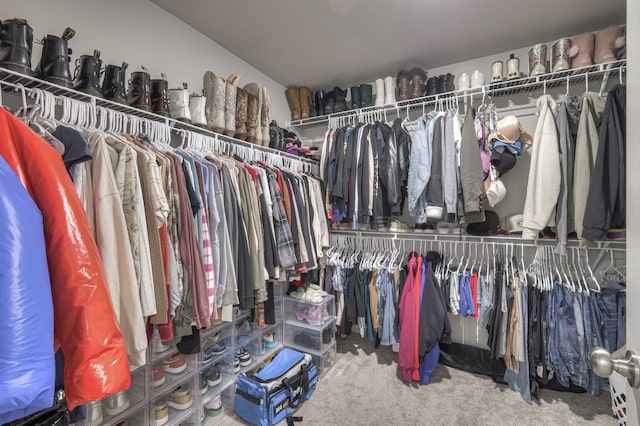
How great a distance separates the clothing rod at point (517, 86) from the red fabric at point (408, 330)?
4.77ft

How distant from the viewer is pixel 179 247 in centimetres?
120

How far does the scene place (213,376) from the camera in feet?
5.67

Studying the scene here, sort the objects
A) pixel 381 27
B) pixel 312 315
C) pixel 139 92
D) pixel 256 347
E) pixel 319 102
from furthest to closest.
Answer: pixel 319 102
pixel 312 315
pixel 256 347
pixel 381 27
pixel 139 92

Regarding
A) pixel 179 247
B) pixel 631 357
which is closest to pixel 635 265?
pixel 631 357

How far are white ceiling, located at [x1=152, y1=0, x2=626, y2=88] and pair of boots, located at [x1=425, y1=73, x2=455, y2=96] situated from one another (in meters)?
0.22

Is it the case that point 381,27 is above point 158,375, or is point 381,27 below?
above

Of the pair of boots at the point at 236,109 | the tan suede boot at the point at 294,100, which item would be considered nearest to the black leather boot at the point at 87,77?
the pair of boots at the point at 236,109

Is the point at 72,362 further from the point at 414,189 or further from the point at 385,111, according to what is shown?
the point at 385,111

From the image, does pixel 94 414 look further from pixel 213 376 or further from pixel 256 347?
pixel 256 347

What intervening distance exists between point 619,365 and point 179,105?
1.93 meters

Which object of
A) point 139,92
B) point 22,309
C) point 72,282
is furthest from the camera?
point 139,92

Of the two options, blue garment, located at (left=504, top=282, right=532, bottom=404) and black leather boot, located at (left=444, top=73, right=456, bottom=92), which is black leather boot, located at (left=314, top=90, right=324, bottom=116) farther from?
blue garment, located at (left=504, top=282, right=532, bottom=404)

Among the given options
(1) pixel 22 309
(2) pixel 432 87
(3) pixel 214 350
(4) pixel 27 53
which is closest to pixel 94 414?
(3) pixel 214 350

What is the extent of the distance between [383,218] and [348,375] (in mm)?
1273
